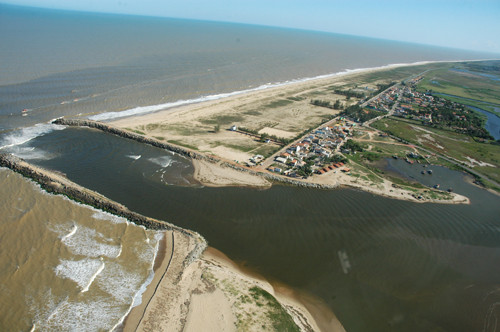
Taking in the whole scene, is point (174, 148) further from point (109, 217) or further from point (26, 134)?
point (26, 134)

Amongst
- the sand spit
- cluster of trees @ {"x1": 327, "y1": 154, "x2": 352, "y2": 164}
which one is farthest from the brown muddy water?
cluster of trees @ {"x1": 327, "y1": 154, "x2": 352, "y2": 164}

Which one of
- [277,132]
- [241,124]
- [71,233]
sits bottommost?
[71,233]

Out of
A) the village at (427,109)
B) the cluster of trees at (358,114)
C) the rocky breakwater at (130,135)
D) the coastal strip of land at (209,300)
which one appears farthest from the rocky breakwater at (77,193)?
the village at (427,109)

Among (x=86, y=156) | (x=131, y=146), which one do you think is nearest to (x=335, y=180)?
(x=131, y=146)

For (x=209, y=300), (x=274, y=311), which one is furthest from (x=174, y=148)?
(x=274, y=311)

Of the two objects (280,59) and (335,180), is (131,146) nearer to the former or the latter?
(335,180)

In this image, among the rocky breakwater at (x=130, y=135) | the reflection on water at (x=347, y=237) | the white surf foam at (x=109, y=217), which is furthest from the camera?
the rocky breakwater at (x=130, y=135)

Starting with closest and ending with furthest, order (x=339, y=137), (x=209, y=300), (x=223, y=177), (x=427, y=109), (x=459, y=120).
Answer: (x=209, y=300)
(x=223, y=177)
(x=339, y=137)
(x=459, y=120)
(x=427, y=109)

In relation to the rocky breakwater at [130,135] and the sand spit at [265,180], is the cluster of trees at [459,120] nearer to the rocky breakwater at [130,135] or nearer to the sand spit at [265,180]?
the sand spit at [265,180]

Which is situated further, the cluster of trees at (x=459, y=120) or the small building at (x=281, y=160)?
the cluster of trees at (x=459, y=120)
